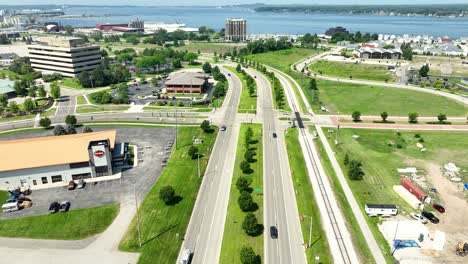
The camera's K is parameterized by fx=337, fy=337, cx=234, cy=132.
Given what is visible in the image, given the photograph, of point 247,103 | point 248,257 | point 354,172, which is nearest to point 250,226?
point 248,257

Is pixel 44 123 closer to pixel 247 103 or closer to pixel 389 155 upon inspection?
pixel 247 103

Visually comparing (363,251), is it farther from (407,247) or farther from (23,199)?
(23,199)

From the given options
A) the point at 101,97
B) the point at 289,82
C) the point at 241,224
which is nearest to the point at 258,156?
the point at 241,224

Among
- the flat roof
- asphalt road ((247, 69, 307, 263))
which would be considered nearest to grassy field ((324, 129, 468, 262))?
asphalt road ((247, 69, 307, 263))

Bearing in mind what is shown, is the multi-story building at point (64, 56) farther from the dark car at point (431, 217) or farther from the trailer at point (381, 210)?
the dark car at point (431, 217)

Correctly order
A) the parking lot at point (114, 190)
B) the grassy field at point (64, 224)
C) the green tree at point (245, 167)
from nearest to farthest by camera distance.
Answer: the grassy field at point (64, 224) < the parking lot at point (114, 190) < the green tree at point (245, 167)

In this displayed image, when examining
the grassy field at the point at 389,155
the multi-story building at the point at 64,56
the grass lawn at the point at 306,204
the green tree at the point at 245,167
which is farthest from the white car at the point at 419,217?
the multi-story building at the point at 64,56
